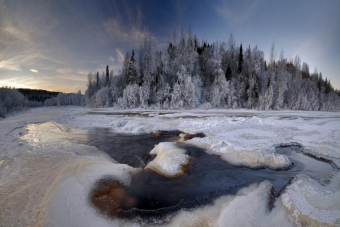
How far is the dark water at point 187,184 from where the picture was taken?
4.10 metres

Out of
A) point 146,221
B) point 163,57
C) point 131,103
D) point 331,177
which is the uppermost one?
point 163,57

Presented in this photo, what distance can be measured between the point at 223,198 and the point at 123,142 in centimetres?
796

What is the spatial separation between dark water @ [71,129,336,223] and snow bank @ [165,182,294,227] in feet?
1.11

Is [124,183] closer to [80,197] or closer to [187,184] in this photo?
[80,197]

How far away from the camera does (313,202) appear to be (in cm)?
383

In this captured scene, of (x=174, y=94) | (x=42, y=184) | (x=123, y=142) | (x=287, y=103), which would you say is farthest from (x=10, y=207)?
(x=287, y=103)

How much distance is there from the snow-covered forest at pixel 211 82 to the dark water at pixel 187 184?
31.6 metres

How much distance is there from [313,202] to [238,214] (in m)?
2.00

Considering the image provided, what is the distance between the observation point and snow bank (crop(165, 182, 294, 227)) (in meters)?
3.41

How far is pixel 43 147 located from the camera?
8.66 meters

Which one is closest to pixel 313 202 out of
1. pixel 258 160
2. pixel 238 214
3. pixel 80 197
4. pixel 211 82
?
pixel 238 214

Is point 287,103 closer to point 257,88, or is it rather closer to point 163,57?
point 257,88

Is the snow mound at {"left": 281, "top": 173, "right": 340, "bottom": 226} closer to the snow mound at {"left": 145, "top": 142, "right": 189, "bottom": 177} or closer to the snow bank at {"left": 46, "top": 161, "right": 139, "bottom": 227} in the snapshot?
the snow mound at {"left": 145, "top": 142, "right": 189, "bottom": 177}

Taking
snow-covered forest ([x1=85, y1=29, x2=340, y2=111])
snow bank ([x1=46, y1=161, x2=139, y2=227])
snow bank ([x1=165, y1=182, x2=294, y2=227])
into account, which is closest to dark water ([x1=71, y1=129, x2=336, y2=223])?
snow bank ([x1=46, y1=161, x2=139, y2=227])
